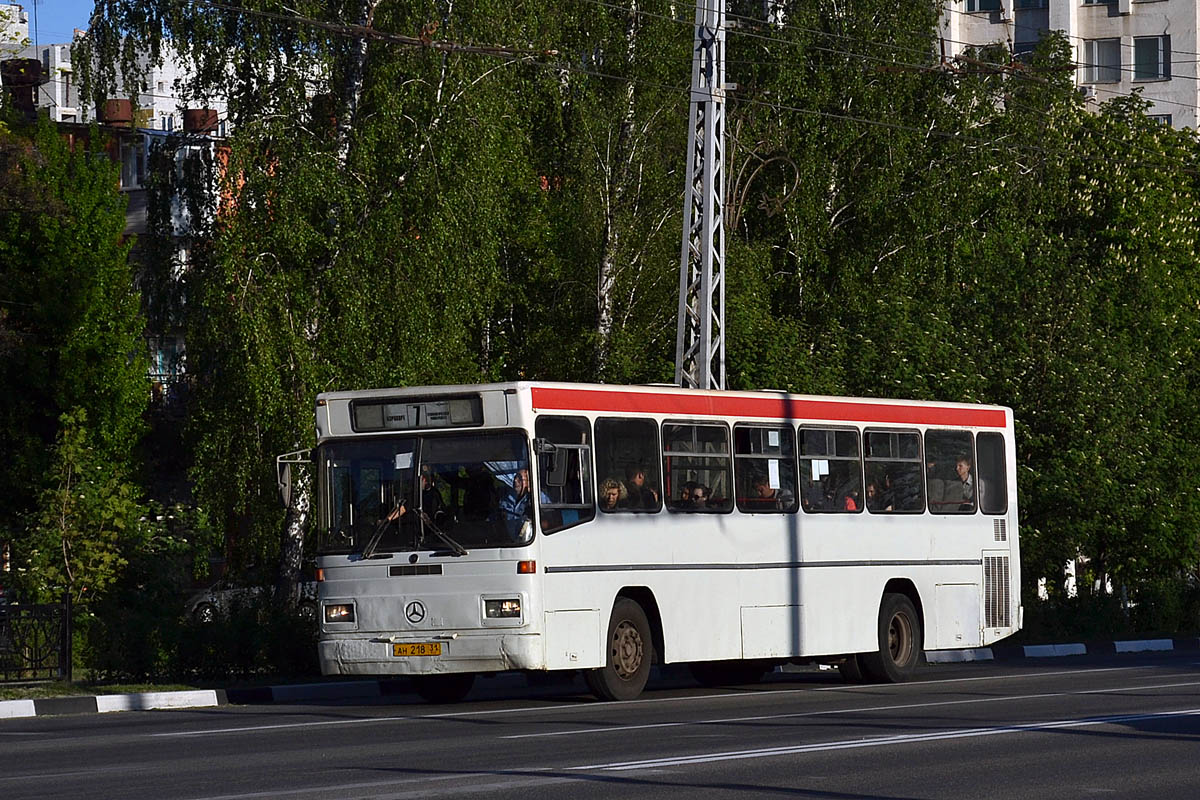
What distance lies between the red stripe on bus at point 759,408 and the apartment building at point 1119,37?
50.3m

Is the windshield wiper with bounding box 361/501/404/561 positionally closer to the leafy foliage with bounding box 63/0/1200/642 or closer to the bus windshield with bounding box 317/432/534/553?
the bus windshield with bounding box 317/432/534/553

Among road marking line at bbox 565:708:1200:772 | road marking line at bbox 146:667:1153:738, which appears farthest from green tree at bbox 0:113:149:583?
road marking line at bbox 565:708:1200:772

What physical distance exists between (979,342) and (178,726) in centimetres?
2069

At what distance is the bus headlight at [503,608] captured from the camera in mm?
17641

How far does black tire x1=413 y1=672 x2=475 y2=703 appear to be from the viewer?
1981cm

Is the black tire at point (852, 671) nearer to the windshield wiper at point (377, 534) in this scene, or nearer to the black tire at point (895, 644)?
the black tire at point (895, 644)

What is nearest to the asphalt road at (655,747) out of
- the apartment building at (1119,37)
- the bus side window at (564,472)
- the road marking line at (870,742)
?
the road marking line at (870,742)

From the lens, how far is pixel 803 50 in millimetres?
42250

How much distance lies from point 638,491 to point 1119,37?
193 feet

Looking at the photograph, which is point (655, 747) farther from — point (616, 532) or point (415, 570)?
point (616, 532)

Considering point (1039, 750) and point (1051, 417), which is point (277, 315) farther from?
point (1039, 750)

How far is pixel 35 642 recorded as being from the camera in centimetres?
2228

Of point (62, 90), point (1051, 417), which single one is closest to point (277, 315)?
point (1051, 417)

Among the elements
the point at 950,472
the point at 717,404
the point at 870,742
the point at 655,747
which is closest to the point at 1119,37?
the point at 950,472
